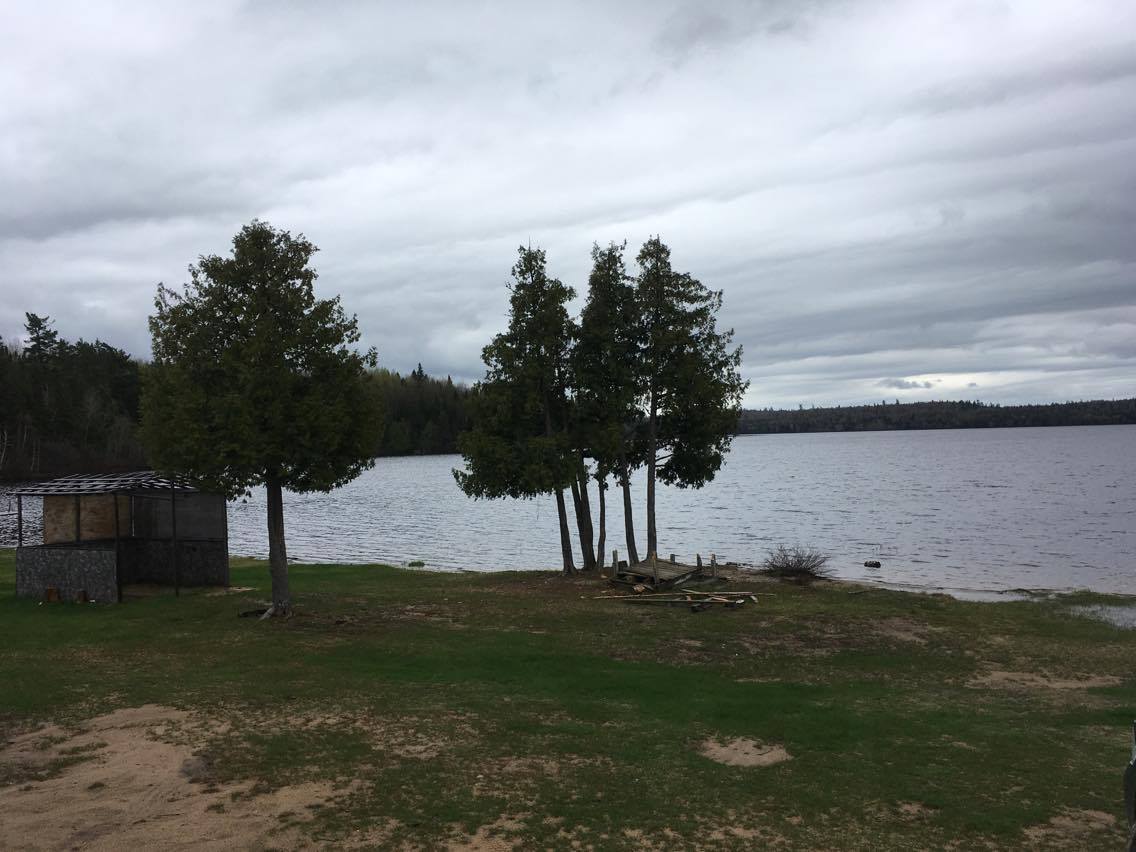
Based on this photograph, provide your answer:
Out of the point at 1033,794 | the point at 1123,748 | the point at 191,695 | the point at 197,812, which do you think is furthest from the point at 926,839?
the point at 191,695

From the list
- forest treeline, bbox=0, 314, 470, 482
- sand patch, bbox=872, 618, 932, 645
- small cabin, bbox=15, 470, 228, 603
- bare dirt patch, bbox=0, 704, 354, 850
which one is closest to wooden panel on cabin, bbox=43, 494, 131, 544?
small cabin, bbox=15, 470, 228, 603

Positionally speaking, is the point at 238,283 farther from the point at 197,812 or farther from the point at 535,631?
the point at 197,812

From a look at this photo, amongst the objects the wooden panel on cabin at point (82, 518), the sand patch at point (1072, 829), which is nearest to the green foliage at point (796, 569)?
the sand patch at point (1072, 829)

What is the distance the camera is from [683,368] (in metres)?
29.9

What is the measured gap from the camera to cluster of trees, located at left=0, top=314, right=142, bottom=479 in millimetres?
98688

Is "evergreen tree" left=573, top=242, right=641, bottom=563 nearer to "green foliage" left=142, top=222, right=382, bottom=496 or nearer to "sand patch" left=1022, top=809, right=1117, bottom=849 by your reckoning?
"green foliage" left=142, top=222, right=382, bottom=496

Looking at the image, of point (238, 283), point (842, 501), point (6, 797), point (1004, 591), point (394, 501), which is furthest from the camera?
point (394, 501)

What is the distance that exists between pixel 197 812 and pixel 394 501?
80.4m

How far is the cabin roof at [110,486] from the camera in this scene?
22.9 meters

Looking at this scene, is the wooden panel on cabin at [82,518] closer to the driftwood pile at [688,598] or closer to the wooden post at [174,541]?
the wooden post at [174,541]

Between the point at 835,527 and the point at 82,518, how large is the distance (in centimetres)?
4639

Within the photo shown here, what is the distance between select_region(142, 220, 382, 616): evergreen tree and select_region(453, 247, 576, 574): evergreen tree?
319 inches

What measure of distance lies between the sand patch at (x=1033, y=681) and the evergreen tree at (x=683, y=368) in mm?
14328

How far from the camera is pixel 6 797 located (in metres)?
9.40
